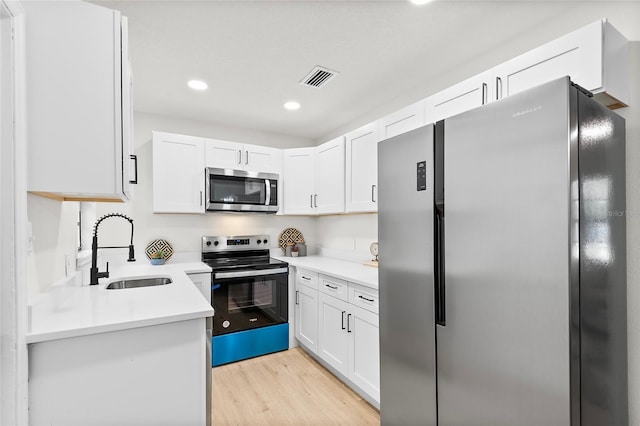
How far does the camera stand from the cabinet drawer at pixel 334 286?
249 cm

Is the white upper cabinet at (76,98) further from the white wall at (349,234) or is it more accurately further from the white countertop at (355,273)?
the white wall at (349,234)

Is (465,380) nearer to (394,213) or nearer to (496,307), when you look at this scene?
(496,307)

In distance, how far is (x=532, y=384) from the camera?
1.06m

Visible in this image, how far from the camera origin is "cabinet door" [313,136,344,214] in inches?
121

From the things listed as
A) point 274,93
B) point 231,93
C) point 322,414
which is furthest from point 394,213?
point 231,93

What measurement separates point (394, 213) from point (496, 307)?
66 cm

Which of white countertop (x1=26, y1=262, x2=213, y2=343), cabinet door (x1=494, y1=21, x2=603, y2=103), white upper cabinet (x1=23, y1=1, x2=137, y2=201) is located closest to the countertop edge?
white countertop (x1=26, y1=262, x2=213, y2=343)

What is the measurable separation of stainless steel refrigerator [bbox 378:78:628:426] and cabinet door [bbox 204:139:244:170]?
2242 millimetres

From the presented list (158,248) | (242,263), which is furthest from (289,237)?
(158,248)

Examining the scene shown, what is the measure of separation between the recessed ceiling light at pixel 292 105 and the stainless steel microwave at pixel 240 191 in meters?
0.77

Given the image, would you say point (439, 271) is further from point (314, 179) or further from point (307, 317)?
point (314, 179)

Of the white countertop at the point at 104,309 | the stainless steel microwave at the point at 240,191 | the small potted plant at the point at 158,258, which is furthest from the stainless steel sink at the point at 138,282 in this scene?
the stainless steel microwave at the point at 240,191

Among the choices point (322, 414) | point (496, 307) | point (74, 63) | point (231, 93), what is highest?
point (231, 93)

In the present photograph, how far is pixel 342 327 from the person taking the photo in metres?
2.51
